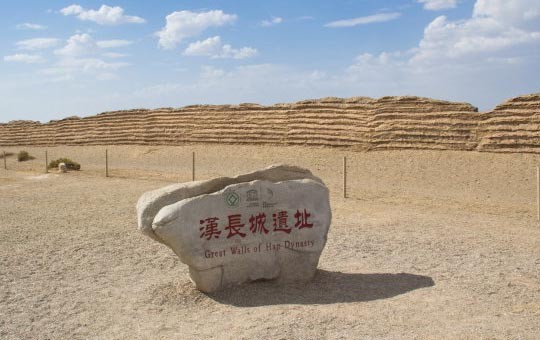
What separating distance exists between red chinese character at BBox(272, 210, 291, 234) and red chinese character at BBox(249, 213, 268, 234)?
0.14 m

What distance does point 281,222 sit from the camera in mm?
6535

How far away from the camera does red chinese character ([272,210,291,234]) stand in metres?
6.50

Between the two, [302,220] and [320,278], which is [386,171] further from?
[302,220]

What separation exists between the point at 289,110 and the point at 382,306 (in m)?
20.0

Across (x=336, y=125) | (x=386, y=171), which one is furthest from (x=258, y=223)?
(x=336, y=125)

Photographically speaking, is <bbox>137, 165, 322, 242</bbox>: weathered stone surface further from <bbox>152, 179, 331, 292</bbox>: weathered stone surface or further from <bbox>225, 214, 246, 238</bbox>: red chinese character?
<bbox>225, 214, 246, 238</bbox>: red chinese character

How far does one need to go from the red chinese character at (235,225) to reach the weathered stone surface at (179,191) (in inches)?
16.0

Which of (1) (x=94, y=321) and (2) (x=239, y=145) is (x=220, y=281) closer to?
(1) (x=94, y=321)

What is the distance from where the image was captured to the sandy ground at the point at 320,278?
5.30 metres

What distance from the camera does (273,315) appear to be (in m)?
5.55

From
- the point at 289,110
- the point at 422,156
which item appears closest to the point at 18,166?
the point at 289,110

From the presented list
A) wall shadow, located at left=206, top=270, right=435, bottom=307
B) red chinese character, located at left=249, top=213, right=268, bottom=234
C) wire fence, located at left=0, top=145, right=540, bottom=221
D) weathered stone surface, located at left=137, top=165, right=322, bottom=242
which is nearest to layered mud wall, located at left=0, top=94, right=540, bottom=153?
wire fence, located at left=0, top=145, right=540, bottom=221

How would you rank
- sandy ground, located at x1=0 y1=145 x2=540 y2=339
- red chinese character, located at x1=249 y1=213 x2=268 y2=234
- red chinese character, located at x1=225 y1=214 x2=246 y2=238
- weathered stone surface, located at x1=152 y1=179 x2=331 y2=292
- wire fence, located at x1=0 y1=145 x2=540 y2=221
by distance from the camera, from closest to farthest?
sandy ground, located at x1=0 y1=145 x2=540 y2=339, weathered stone surface, located at x1=152 y1=179 x2=331 y2=292, red chinese character, located at x1=225 y1=214 x2=246 y2=238, red chinese character, located at x1=249 y1=213 x2=268 y2=234, wire fence, located at x1=0 y1=145 x2=540 y2=221

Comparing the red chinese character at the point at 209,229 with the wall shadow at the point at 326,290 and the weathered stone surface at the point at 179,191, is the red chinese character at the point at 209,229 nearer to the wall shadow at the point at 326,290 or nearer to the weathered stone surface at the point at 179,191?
the weathered stone surface at the point at 179,191
